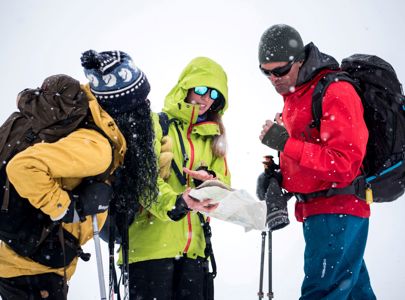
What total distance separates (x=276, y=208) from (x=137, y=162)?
42.4 inches

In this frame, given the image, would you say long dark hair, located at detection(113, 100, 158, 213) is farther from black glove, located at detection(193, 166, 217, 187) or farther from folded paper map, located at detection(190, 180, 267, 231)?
black glove, located at detection(193, 166, 217, 187)

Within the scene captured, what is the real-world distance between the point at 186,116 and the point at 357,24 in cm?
3244

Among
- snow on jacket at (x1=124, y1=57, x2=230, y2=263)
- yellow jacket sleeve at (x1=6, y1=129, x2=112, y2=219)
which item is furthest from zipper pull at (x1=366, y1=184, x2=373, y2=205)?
yellow jacket sleeve at (x1=6, y1=129, x2=112, y2=219)

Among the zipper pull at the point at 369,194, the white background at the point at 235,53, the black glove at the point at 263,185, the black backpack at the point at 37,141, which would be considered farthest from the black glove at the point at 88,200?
the white background at the point at 235,53

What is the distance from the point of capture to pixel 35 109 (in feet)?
9.84

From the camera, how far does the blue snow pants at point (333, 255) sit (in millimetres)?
3631

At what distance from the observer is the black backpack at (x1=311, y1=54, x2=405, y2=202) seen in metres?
3.56

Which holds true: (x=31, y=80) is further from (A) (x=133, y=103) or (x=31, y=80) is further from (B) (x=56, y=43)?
(A) (x=133, y=103)

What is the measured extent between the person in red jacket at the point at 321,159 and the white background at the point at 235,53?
288 cm

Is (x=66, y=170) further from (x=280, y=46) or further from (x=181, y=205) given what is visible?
(x=280, y=46)

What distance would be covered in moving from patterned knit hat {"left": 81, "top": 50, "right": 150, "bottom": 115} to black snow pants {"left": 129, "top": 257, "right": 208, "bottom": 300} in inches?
47.0

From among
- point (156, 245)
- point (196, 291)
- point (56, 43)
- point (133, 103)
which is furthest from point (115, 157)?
point (56, 43)

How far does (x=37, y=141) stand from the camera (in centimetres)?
295

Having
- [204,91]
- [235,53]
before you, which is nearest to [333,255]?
[204,91]
